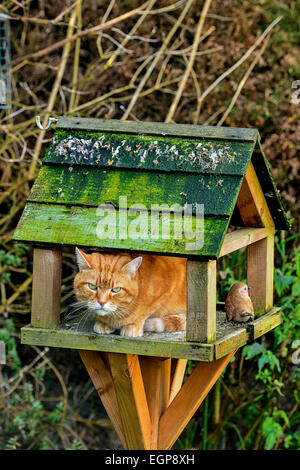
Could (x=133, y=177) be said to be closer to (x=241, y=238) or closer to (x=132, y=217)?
(x=132, y=217)

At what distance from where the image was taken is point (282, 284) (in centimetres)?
381

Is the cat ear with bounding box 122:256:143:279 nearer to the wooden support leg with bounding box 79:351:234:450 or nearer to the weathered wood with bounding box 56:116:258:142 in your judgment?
the wooden support leg with bounding box 79:351:234:450

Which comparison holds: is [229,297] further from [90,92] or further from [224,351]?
[90,92]

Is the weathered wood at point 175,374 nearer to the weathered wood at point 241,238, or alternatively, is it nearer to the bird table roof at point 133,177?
the weathered wood at point 241,238

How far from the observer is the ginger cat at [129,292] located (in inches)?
90.4

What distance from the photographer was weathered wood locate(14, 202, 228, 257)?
2145 mm

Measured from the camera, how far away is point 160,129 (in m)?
2.43

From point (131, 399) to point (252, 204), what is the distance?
0.80 meters

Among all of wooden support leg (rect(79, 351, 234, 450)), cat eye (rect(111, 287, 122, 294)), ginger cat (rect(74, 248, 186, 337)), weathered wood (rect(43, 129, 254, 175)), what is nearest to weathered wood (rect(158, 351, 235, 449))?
wooden support leg (rect(79, 351, 234, 450))

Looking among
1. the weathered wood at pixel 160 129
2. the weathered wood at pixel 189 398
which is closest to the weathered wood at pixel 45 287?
the weathered wood at pixel 160 129

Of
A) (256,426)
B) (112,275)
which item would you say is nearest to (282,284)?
(256,426)

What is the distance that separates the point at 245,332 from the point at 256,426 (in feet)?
6.95

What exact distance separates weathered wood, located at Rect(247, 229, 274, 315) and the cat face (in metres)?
0.62

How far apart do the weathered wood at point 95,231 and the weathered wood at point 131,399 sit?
0.40 m
